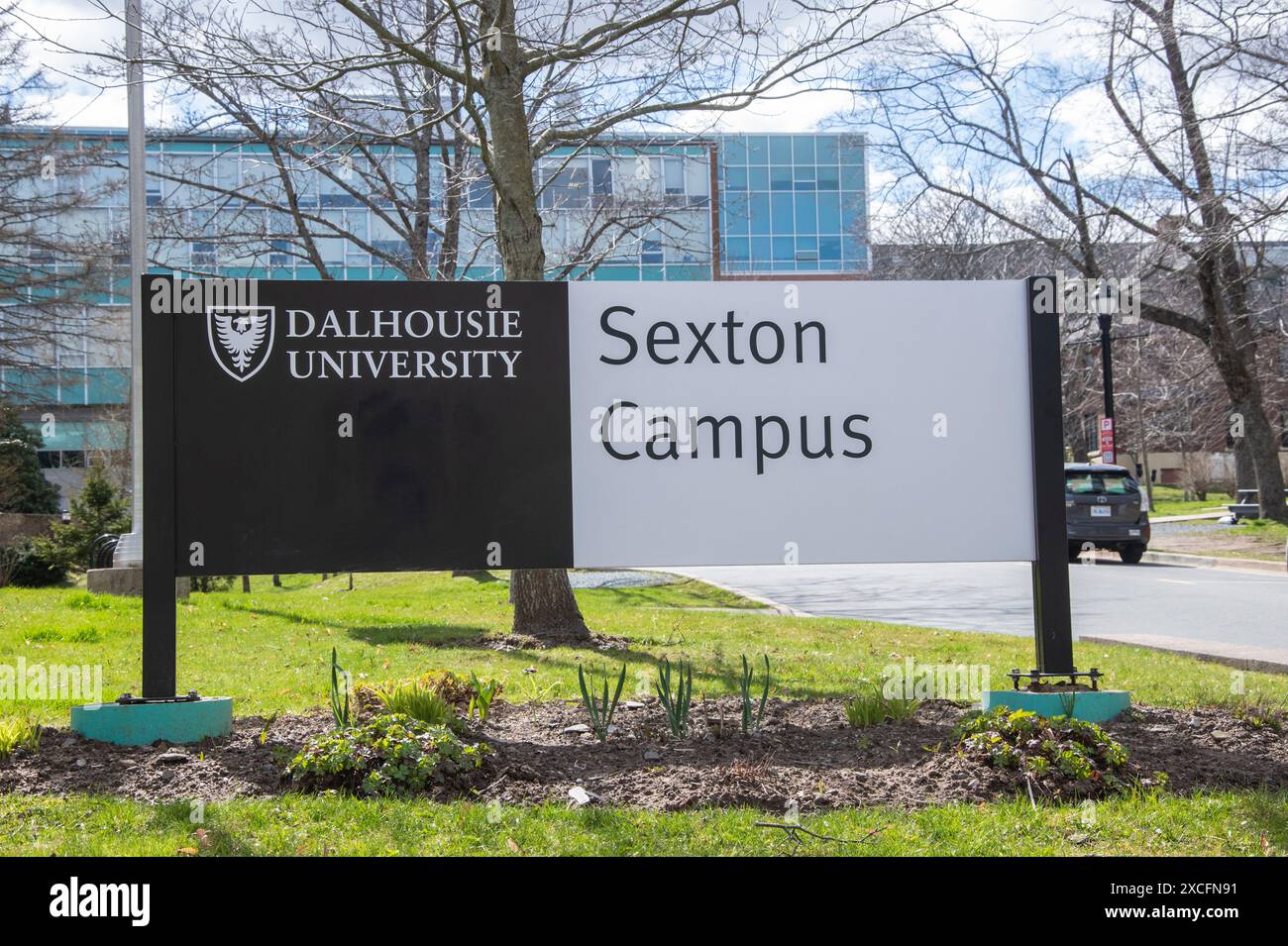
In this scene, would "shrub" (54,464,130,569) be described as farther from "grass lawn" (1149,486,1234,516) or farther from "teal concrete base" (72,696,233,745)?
"grass lawn" (1149,486,1234,516)

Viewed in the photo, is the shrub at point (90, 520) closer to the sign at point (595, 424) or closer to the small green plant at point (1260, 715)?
the sign at point (595, 424)

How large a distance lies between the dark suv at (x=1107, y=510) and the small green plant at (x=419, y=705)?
19206mm

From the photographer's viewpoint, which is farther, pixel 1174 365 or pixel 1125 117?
pixel 1174 365

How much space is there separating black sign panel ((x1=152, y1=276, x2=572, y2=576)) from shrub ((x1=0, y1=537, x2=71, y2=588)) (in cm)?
1441

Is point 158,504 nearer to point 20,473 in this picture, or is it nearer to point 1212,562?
point 1212,562

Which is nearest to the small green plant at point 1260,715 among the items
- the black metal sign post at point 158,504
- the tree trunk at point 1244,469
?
the black metal sign post at point 158,504

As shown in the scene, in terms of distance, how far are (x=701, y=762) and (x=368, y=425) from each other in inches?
92.9

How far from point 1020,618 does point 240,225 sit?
1373cm

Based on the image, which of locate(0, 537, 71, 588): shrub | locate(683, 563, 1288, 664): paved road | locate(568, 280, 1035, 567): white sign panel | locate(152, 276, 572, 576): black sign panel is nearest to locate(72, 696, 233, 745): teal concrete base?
locate(152, 276, 572, 576): black sign panel

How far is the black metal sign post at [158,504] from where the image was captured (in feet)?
17.6

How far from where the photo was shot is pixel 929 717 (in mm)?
5805

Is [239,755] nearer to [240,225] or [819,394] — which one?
[819,394]

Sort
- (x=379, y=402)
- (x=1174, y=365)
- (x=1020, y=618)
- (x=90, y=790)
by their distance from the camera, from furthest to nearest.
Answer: (x=1174, y=365) < (x=1020, y=618) < (x=379, y=402) < (x=90, y=790)

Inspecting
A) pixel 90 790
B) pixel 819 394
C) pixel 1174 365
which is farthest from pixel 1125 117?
pixel 90 790
